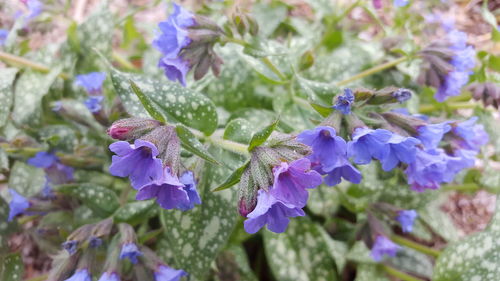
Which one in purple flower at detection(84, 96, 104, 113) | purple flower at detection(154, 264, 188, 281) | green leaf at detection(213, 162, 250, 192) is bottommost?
purple flower at detection(154, 264, 188, 281)

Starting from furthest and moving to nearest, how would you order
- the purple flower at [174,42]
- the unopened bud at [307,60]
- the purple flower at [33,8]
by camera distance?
the purple flower at [33,8]
the unopened bud at [307,60]
the purple flower at [174,42]

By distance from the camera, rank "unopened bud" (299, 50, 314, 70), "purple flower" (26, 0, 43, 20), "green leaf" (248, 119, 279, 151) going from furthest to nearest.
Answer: "purple flower" (26, 0, 43, 20) → "unopened bud" (299, 50, 314, 70) → "green leaf" (248, 119, 279, 151)

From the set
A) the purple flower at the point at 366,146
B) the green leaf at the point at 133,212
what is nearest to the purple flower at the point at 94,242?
the green leaf at the point at 133,212

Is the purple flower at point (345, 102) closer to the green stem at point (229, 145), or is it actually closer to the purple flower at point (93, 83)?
the green stem at point (229, 145)

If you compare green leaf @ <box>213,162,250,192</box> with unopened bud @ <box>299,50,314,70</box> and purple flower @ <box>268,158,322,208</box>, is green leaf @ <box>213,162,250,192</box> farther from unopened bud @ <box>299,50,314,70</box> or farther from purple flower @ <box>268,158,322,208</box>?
unopened bud @ <box>299,50,314,70</box>

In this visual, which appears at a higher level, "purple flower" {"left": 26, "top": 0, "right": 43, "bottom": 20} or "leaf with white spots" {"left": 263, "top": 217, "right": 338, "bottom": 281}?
"purple flower" {"left": 26, "top": 0, "right": 43, "bottom": 20}

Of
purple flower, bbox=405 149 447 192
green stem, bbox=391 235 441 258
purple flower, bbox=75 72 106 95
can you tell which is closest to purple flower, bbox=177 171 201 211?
purple flower, bbox=405 149 447 192

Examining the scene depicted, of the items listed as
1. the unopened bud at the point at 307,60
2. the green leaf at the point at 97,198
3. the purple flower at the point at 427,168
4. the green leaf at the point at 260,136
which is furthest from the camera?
the unopened bud at the point at 307,60
